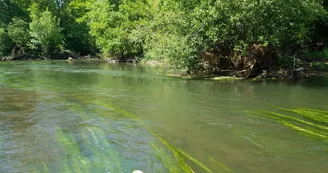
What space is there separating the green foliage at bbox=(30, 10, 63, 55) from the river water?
124 ft

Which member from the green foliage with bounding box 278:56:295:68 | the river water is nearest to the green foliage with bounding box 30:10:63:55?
the river water

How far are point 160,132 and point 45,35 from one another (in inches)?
1843

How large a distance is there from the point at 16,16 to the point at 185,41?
156ft

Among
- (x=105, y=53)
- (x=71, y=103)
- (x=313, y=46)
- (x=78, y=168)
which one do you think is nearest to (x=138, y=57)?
(x=105, y=53)

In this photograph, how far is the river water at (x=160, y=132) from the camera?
6.60 metres

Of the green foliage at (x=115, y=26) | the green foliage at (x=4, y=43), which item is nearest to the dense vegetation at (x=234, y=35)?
the green foliage at (x=115, y=26)

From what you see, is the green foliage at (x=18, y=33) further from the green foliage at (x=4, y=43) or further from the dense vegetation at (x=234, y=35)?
the dense vegetation at (x=234, y=35)

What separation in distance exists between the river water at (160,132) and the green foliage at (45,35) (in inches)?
1484

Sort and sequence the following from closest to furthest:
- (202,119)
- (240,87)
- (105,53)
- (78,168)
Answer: (78,168) → (202,119) → (240,87) → (105,53)

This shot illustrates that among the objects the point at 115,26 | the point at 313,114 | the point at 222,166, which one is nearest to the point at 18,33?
the point at 115,26

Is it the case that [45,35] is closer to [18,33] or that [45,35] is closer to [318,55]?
[18,33]

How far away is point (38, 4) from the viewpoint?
58.1 meters

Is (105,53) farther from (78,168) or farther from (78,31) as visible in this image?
(78,168)

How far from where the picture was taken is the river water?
6.60m
